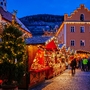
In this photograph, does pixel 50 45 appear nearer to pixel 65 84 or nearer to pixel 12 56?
pixel 65 84

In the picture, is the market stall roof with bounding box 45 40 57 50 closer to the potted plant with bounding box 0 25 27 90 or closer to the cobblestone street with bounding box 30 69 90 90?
the cobblestone street with bounding box 30 69 90 90

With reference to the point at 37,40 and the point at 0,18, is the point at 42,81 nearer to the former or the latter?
the point at 37,40

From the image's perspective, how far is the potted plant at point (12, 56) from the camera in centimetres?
934

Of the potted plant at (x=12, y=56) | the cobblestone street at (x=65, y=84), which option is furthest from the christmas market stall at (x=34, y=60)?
the potted plant at (x=12, y=56)

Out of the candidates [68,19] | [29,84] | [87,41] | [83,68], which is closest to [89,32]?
[87,41]

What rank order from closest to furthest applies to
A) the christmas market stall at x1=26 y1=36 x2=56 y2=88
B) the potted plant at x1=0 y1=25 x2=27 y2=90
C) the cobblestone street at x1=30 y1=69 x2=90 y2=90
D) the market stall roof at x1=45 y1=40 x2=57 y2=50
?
the potted plant at x1=0 y1=25 x2=27 y2=90
the cobblestone street at x1=30 y1=69 x2=90 y2=90
the christmas market stall at x1=26 y1=36 x2=56 y2=88
the market stall roof at x1=45 y1=40 x2=57 y2=50

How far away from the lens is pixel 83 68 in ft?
97.3

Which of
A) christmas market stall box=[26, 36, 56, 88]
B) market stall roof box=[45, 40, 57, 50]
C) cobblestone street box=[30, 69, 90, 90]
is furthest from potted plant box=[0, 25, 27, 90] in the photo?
market stall roof box=[45, 40, 57, 50]

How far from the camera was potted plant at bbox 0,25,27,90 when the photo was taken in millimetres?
9344

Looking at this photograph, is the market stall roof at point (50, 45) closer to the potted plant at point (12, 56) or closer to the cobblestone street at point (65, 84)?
the cobblestone street at point (65, 84)

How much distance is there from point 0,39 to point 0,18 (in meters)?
13.0

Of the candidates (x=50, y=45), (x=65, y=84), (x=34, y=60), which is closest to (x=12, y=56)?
(x=65, y=84)

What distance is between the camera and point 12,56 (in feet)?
31.2

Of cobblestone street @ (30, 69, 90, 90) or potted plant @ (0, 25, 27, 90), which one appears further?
cobblestone street @ (30, 69, 90, 90)
